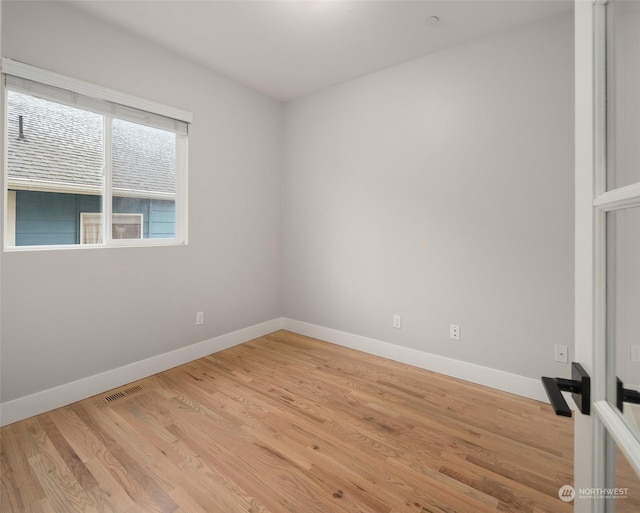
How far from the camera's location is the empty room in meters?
1.70

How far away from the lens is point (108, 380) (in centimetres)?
246

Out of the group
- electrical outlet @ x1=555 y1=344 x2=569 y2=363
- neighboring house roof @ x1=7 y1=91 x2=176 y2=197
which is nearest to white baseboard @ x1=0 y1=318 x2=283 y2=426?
neighboring house roof @ x1=7 y1=91 x2=176 y2=197

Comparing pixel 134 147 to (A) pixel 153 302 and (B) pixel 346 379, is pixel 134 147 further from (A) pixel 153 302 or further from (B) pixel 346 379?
(B) pixel 346 379

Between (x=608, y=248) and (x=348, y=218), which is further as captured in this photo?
(x=348, y=218)

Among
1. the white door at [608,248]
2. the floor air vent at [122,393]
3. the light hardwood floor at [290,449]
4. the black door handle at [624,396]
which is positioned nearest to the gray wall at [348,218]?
the floor air vent at [122,393]

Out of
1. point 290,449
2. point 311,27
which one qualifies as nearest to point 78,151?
point 311,27

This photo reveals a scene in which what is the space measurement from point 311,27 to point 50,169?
2180mm

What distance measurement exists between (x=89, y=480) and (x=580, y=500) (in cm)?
204

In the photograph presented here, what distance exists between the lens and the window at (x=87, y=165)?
6.85 feet

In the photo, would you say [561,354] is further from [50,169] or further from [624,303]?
[50,169]

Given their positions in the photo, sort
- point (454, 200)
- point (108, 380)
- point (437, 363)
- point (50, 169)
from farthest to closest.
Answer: point (437, 363)
point (454, 200)
point (108, 380)
point (50, 169)

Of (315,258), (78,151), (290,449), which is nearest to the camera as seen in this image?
(290,449)

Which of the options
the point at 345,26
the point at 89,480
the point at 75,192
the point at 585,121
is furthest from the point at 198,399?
the point at 345,26

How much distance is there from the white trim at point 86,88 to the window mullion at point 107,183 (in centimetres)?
17
